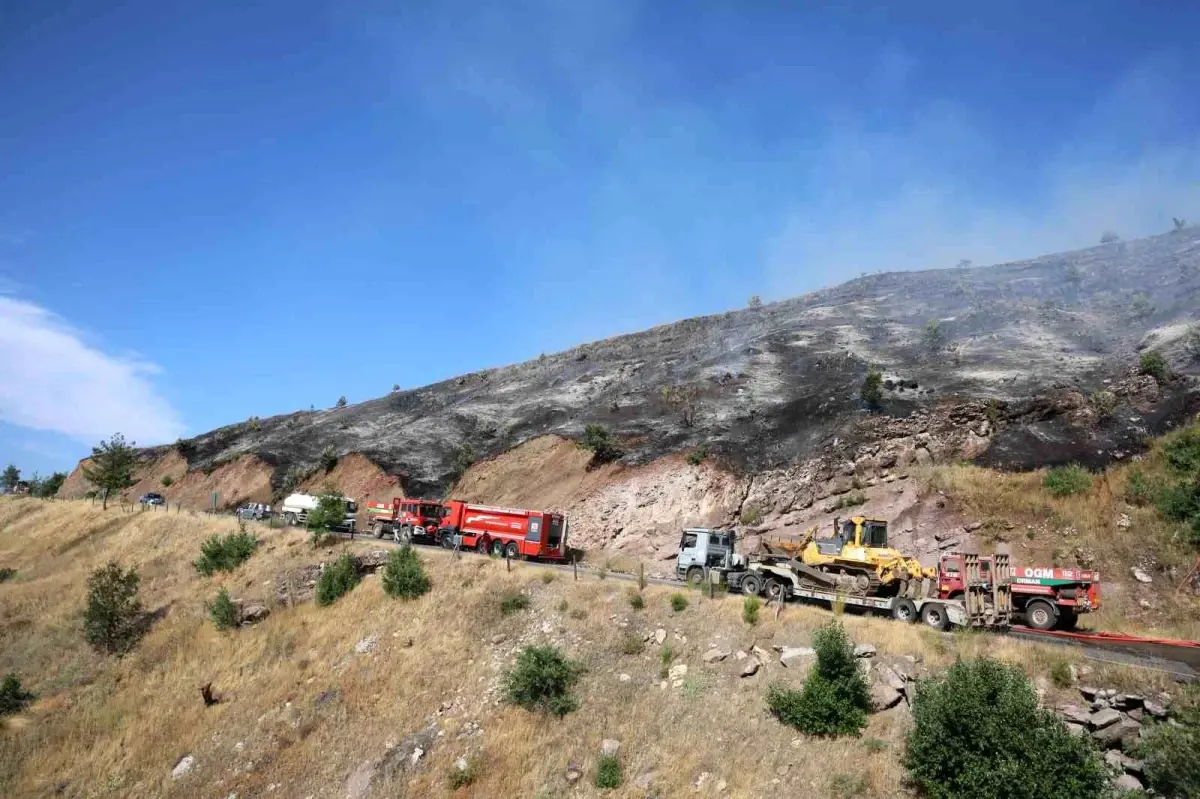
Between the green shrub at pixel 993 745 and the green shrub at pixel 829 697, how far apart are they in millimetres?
1799

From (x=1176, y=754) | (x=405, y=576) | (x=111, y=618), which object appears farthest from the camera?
Answer: (x=111, y=618)

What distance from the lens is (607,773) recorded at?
16375mm

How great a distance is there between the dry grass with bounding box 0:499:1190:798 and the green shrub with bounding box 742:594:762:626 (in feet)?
0.88

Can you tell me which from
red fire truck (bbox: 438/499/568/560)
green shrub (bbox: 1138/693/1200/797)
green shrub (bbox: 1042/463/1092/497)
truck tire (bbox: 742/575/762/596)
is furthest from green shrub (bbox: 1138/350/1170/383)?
red fire truck (bbox: 438/499/568/560)

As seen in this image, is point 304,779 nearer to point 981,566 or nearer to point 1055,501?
point 981,566

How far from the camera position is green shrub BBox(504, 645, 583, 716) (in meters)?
19.3

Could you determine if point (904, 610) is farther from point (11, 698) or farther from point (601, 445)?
point (11, 698)

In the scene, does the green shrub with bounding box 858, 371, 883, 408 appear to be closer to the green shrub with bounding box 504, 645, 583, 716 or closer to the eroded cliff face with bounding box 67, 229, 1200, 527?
the eroded cliff face with bounding box 67, 229, 1200, 527

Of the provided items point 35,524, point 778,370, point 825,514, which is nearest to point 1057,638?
point 825,514

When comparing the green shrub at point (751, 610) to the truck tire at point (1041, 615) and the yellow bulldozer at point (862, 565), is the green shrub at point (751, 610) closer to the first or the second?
the yellow bulldozer at point (862, 565)

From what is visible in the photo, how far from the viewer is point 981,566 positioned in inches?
795

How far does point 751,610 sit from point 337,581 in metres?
18.4

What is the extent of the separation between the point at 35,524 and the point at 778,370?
6415 centimetres

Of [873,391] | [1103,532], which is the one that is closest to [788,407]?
[873,391]
